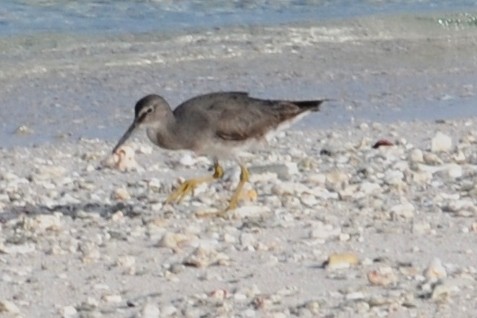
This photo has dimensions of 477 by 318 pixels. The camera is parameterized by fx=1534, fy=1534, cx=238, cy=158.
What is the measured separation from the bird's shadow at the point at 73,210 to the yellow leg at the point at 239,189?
1.72ft

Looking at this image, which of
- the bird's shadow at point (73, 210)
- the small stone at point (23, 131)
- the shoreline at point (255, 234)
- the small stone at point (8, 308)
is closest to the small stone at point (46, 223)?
the shoreline at point (255, 234)

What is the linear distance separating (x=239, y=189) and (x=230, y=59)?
6589 mm

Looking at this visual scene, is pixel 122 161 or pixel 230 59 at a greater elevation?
pixel 122 161

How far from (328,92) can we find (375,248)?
5.94 meters

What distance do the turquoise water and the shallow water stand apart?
22 millimetres

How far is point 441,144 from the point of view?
33.1ft

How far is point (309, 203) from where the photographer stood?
8.60 metres

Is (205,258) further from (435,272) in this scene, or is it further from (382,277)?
(435,272)

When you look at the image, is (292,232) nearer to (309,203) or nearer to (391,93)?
(309,203)

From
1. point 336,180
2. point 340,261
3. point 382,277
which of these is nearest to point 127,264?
point 340,261

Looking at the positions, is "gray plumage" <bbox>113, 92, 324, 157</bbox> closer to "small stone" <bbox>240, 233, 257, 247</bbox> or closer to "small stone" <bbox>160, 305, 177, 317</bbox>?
"small stone" <bbox>240, 233, 257, 247</bbox>

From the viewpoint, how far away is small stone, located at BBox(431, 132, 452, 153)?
10.0m

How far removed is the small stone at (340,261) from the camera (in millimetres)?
7207

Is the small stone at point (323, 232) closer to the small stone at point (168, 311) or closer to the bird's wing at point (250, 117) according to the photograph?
the bird's wing at point (250, 117)
